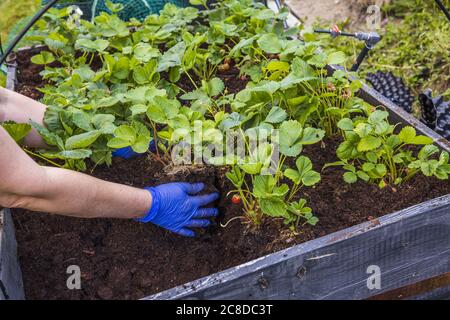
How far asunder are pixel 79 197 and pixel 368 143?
784mm

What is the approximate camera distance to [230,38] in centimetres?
226

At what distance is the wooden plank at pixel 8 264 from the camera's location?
1371 mm

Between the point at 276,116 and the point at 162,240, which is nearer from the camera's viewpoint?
the point at 276,116

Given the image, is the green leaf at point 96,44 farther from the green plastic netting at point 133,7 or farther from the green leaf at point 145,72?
the green plastic netting at point 133,7

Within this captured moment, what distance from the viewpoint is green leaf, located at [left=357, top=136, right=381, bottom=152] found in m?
1.58

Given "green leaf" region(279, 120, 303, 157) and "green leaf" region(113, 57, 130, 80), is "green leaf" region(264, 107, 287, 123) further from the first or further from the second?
"green leaf" region(113, 57, 130, 80)

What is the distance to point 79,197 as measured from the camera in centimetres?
144

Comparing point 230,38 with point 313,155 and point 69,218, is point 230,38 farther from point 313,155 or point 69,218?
point 69,218

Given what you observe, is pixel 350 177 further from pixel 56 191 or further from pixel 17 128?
pixel 17 128

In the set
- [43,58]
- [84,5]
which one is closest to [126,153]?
[43,58]

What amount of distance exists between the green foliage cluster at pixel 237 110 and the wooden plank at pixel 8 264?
0.23 metres

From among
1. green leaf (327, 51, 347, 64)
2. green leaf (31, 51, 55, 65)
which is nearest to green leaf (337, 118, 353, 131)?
green leaf (327, 51, 347, 64)

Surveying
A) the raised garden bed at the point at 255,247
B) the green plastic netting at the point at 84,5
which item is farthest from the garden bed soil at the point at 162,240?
the green plastic netting at the point at 84,5

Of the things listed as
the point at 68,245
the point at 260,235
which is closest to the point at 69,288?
the point at 68,245
